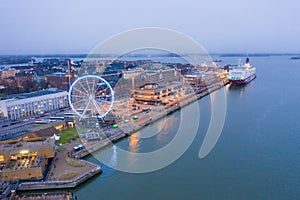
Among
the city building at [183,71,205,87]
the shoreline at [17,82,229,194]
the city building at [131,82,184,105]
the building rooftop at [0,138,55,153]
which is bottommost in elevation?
the shoreline at [17,82,229,194]

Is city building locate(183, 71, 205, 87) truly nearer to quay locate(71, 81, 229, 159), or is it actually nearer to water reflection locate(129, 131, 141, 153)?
quay locate(71, 81, 229, 159)

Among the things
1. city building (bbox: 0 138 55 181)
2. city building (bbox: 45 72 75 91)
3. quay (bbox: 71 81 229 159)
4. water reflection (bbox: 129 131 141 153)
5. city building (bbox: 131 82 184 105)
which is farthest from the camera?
city building (bbox: 45 72 75 91)

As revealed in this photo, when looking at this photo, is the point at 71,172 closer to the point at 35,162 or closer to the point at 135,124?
the point at 35,162

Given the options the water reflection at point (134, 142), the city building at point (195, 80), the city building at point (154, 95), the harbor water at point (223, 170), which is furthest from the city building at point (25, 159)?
the city building at point (195, 80)

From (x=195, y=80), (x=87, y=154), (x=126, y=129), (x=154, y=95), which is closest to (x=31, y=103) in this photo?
(x=126, y=129)

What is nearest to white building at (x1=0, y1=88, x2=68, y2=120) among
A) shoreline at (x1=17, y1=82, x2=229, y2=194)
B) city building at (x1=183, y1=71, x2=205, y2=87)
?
shoreline at (x1=17, y1=82, x2=229, y2=194)

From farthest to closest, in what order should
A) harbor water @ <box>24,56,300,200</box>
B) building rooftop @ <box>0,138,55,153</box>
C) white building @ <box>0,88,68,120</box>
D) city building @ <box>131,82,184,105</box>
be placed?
city building @ <box>131,82,184,105</box> → white building @ <box>0,88,68,120</box> → building rooftop @ <box>0,138,55,153</box> → harbor water @ <box>24,56,300,200</box>

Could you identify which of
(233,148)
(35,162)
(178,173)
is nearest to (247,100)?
(233,148)
